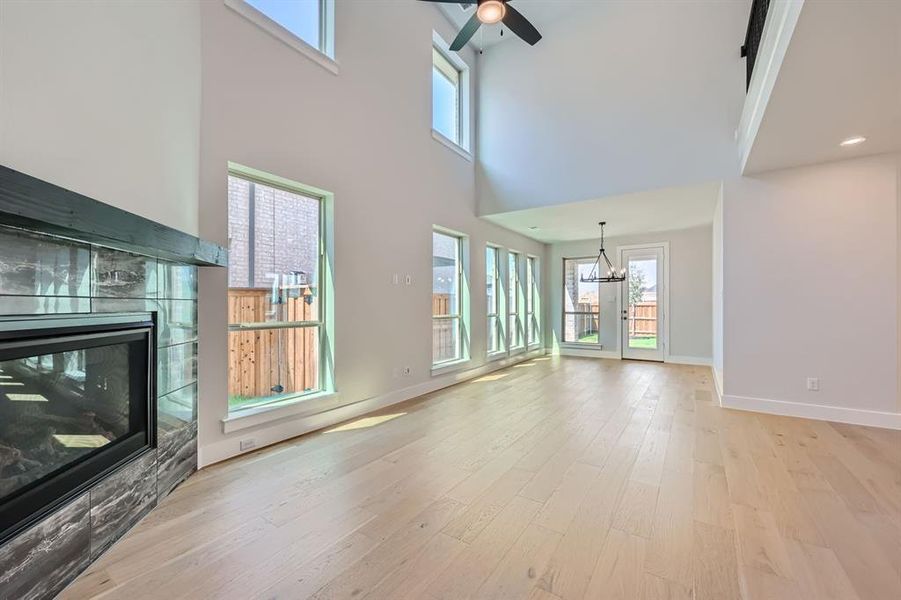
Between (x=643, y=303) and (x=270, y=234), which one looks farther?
(x=643, y=303)

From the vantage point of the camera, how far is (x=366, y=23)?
3.94m

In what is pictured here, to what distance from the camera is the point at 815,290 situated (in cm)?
380

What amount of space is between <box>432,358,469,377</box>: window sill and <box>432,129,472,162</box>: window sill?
9.90 feet

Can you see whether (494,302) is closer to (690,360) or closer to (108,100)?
(690,360)

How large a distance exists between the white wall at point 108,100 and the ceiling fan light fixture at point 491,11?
207cm

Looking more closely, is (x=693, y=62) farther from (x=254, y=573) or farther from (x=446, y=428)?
(x=254, y=573)

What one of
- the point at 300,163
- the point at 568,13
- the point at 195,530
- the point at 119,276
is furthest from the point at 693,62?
the point at 195,530

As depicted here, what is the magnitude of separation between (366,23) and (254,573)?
4.68 m

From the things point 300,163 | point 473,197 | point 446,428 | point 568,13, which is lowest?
point 446,428

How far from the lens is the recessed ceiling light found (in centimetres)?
320

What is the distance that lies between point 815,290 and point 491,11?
13.5 ft

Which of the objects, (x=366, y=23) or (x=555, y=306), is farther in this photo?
(x=555, y=306)

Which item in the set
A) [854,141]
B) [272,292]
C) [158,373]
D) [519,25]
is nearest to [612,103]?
[519,25]

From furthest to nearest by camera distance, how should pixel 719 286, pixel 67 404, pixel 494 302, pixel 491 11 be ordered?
pixel 494 302, pixel 719 286, pixel 491 11, pixel 67 404
